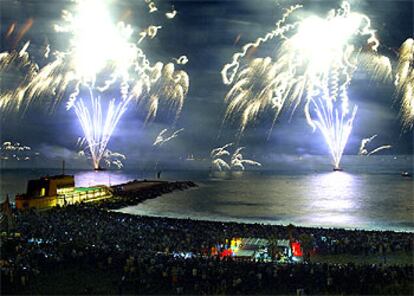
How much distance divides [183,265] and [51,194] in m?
29.3

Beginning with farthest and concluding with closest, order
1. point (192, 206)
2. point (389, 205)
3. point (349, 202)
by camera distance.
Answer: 1. point (349, 202)
2. point (389, 205)
3. point (192, 206)

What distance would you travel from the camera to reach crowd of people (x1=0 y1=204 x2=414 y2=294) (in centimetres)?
1794

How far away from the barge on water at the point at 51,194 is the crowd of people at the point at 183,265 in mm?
13019

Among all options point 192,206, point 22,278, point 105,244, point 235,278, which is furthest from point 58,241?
point 192,206

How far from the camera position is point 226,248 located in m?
26.5

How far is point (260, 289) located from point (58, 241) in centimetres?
1169

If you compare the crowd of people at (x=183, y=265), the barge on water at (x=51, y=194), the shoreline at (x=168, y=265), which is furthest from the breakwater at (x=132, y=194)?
the shoreline at (x=168, y=265)

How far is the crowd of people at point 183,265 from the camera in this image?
17.9 metres

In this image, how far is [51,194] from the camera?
4572cm

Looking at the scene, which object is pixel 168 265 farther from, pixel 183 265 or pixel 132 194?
pixel 132 194

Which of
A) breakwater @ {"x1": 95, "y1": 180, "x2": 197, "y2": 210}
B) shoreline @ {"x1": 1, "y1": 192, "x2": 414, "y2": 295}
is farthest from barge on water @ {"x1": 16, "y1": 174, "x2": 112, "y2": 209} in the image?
shoreline @ {"x1": 1, "y1": 192, "x2": 414, "y2": 295}

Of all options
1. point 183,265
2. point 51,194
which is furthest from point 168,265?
point 51,194

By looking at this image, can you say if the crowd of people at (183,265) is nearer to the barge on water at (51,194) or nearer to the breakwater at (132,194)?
the barge on water at (51,194)

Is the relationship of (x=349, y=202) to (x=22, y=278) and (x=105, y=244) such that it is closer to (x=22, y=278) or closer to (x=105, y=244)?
(x=105, y=244)
